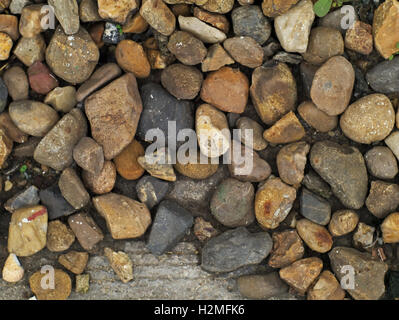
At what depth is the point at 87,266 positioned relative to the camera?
2.32m

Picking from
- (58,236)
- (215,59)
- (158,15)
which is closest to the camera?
(158,15)

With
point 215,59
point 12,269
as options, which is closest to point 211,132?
point 215,59

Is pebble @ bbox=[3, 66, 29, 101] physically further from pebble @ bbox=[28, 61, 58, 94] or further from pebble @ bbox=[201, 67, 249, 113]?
pebble @ bbox=[201, 67, 249, 113]

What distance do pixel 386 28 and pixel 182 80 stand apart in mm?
1072

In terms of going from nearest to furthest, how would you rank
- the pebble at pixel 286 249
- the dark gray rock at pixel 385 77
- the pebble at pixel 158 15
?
the pebble at pixel 158 15
the dark gray rock at pixel 385 77
the pebble at pixel 286 249

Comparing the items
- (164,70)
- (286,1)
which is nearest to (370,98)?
(286,1)

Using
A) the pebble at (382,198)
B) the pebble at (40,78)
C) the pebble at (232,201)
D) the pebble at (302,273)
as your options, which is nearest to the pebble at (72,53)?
the pebble at (40,78)

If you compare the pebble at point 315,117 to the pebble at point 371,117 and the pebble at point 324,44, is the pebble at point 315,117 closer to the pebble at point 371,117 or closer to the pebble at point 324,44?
the pebble at point 371,117

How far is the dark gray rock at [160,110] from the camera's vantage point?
2205mm

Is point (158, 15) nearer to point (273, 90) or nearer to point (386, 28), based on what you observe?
point (273, 90)

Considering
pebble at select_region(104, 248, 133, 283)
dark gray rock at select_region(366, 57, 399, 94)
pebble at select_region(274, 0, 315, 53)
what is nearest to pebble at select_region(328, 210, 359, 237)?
dark gray rock at select_region(366, 57, 399, 94)

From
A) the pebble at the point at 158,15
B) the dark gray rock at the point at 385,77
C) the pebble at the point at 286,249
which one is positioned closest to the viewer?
the pebble at the point at 158,15

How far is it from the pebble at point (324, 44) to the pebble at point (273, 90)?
159 mm

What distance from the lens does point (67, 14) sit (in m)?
2.04
